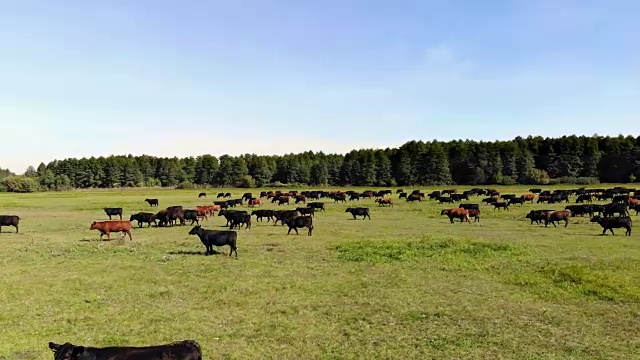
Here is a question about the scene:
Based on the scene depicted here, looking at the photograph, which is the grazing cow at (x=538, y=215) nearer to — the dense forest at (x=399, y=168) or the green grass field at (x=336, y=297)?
the green grass field at (x=336, y=297)

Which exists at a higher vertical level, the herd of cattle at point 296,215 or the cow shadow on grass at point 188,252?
the herd of cattle at point 296,215

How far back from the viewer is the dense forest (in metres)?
114

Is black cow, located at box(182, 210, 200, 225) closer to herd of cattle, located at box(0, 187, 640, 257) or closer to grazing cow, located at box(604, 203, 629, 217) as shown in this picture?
herd of cattle, located at box(0, 187, 640, 257)

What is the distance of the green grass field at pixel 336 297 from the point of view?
12000 mm

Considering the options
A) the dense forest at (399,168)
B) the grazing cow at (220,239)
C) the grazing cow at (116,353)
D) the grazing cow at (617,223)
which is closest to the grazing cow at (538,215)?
the grazing cow at (617,223)

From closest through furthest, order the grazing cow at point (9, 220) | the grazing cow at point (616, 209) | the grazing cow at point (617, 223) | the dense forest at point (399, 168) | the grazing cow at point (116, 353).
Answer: the grazing cow at point (116, 353) < the grazing cow at point (617, 223) < the grazing cow at point (9, 220) < the grazing cow at point (616, 209) < the dense forest at point (399, 168)

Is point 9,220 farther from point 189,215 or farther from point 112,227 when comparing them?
point 189,215

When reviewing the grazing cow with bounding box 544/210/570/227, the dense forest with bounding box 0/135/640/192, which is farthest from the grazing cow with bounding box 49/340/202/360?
the dense forest with bounding box 0/135/640/192

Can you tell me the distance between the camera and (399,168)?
125m

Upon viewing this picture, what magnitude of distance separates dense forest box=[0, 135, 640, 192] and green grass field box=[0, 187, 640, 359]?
92756 mm

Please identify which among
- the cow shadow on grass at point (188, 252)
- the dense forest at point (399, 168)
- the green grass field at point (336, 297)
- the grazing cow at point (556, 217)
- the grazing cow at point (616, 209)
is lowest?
the green grass field at point (336, 297)

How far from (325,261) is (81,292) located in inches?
401

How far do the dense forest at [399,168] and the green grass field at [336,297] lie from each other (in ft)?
304

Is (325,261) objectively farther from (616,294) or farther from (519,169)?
(519,169)
